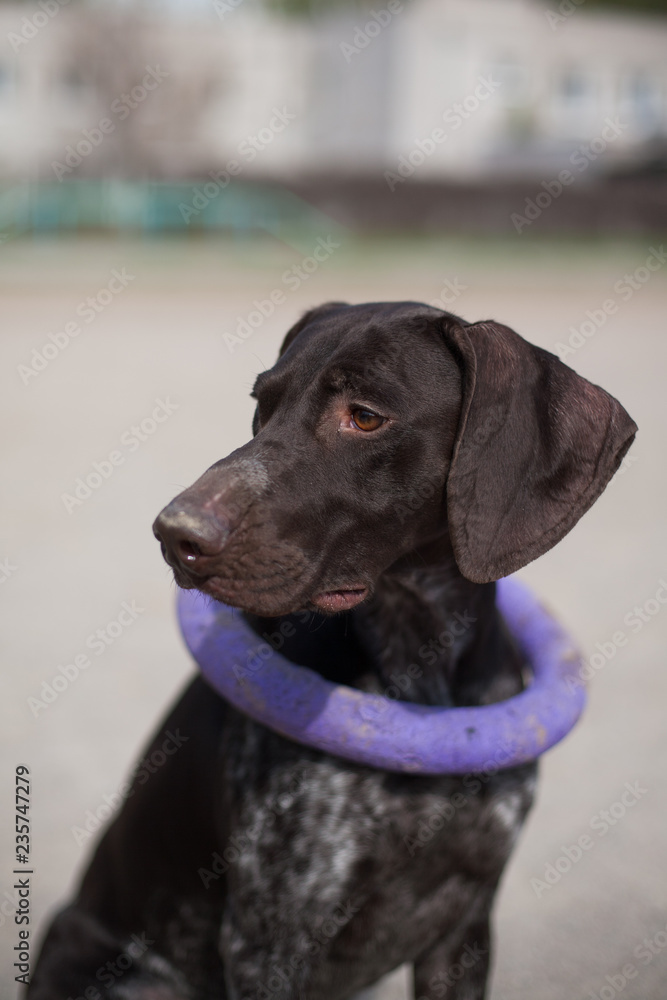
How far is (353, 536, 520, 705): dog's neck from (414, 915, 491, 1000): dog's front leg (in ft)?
2.37

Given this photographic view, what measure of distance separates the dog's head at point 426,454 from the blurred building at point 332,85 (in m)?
36.5

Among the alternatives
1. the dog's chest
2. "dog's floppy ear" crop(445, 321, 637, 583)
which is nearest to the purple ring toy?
the dog's chest

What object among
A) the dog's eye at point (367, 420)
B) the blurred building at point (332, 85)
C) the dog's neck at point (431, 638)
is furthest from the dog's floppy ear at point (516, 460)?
the blurred building at point (332, 85)

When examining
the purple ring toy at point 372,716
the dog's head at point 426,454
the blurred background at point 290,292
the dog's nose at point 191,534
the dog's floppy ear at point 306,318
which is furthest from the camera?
the blurred background at point 290,292

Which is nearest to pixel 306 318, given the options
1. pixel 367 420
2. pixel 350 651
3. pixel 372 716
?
pixel 367 420

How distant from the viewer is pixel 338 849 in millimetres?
2568

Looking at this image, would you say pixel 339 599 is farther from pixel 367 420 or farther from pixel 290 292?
pixel 290 292

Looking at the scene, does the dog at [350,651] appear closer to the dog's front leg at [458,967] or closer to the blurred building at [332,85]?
the dog's front leg at [458,967]

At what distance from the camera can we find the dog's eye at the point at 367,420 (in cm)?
237

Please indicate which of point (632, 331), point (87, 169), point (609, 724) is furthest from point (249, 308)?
point (87, 169)

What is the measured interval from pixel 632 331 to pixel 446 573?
42.0 ft

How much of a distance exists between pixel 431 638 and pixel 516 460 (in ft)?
2.09

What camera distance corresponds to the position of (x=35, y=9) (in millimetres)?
42875

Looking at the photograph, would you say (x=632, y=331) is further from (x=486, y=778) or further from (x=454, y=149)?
(x=454, y=149)
